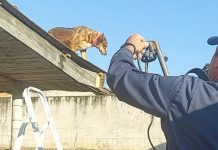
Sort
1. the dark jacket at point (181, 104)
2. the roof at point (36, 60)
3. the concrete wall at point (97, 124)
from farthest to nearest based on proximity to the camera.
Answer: the concrete wall at point (97, 124) < the roof at point (36, 60) < the dark jacket at point (181, 104)

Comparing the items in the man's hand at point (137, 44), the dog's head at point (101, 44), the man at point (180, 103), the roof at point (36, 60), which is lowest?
the man at point (180, 103)

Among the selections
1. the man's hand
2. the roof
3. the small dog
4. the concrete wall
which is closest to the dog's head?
the small dog

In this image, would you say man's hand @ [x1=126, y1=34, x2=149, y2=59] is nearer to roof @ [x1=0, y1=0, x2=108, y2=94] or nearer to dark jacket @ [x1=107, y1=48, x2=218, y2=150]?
dark jacket @ [x1=107, y1=48, x2=218, y2=150]

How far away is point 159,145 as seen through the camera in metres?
15.7

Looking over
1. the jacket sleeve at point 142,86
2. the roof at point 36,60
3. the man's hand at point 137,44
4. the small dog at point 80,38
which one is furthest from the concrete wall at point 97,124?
the jacket sleeve at point 142,86

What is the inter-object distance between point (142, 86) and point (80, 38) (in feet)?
63.3

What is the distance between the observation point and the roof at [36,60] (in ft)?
16.1

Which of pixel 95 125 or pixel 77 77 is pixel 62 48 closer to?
pixel 77 77

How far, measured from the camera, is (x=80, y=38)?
21000 millimetres

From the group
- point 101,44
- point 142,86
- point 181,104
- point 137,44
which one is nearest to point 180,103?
point 181,104

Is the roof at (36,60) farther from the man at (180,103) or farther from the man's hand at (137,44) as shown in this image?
the man at (180,103)

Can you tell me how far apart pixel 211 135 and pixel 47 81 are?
5.15 metres

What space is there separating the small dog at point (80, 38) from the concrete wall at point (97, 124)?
10.8 feet

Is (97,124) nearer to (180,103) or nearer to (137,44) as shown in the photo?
(137,44)
